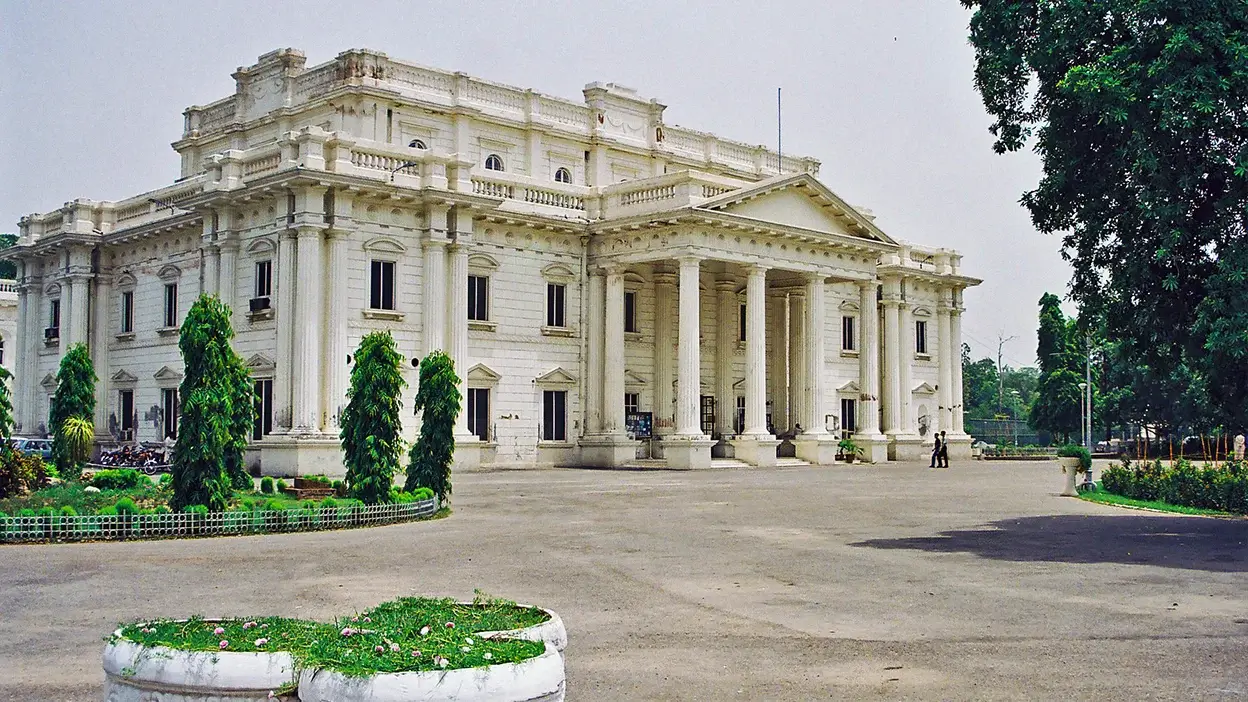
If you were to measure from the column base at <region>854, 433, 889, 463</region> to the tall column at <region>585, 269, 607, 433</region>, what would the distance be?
12091 mm

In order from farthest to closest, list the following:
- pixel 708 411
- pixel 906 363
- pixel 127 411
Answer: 1. pixel 906 363
2. pixel 708 411
3. pixel 127 411

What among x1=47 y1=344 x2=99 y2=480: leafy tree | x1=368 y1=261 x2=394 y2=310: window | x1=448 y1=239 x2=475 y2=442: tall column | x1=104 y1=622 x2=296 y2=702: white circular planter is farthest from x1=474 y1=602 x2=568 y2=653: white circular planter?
x1=448 y1=239 x2=475 y2=442: tall column

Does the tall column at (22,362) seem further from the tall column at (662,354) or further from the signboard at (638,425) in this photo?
the tall column at (662,354)

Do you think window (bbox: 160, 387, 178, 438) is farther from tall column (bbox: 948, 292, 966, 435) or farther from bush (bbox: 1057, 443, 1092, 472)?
tall column (bbox: 948, 292, 966, 435)

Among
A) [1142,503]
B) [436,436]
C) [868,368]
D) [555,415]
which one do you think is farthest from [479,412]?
[1142,503]

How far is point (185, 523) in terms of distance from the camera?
17.6 m

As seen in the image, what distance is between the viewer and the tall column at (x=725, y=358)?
4562cm

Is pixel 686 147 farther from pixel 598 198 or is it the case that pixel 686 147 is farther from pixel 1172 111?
pixel 1172 111

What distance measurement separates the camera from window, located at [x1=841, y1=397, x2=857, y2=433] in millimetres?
51750

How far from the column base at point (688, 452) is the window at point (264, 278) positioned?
44.8ft

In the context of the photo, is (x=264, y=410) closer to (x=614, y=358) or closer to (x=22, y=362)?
(x=614, y=358)

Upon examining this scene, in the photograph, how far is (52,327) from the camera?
44.4m

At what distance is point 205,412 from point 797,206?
28269 millimetres

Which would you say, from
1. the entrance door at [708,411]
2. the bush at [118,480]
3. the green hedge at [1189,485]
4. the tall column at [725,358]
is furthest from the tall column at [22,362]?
the green hedge at [1189,485]
